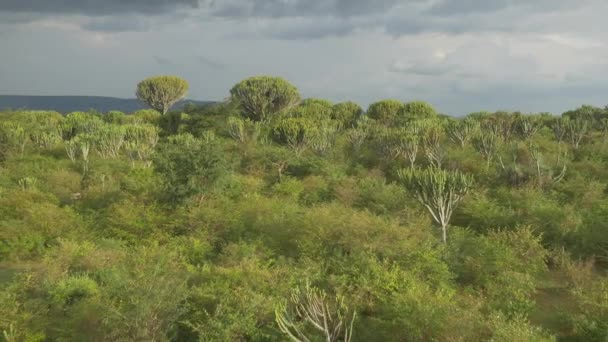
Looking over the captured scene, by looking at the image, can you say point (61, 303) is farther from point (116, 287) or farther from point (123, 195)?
point (123, 195)

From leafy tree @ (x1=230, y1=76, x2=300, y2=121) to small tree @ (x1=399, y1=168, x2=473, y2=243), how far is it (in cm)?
3422

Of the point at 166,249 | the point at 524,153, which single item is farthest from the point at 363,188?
the point at 524,153

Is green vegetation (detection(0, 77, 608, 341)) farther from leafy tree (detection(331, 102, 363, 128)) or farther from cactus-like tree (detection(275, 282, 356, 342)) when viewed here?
leafy tree (detection(331, 102, 363, 128))

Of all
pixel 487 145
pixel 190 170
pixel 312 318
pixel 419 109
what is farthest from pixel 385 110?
pixel 312 318

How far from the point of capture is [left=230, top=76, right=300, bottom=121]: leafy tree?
51.3 meters

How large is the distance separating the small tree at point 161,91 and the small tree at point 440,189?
50.9m

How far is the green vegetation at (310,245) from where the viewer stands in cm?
1219

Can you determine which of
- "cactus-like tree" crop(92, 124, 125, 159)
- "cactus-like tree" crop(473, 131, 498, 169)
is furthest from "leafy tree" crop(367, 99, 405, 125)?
"cactus-like tree" crop(92, 124, 125, 159)

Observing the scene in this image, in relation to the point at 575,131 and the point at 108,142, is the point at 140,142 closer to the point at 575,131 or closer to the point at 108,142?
the point at 108,142

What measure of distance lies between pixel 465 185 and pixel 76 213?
54.9ft

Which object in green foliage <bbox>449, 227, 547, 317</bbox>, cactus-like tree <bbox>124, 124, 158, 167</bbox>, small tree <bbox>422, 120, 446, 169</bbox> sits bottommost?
green foliage <bbox>449, 227, 547, 317</bbox>

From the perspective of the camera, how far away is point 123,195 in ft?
76.8

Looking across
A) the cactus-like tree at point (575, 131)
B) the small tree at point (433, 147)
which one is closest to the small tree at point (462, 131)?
the small tree at point (433, 147)

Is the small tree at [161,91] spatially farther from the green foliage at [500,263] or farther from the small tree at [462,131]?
the green foliage at [500,263]
